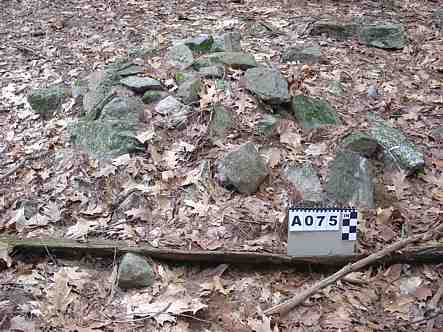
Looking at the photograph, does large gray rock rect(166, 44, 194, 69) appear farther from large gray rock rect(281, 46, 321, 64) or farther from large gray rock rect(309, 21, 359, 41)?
large gray rock rect(309, 21, 359, 41)

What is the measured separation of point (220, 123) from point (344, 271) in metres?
1.97


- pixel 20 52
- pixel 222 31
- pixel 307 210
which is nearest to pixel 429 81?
pixel 222 31

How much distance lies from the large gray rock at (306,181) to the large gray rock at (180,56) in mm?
2160

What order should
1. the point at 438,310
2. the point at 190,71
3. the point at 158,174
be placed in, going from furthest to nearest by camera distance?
1. the point at 190,71
2. the point at 158,174
3. the point at 438,310

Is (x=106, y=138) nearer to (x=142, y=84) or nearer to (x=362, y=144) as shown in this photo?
(x=142, y=84)

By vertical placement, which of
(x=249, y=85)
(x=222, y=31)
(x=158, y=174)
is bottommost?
(x=158, y=174)

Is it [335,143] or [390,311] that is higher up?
[335,143]

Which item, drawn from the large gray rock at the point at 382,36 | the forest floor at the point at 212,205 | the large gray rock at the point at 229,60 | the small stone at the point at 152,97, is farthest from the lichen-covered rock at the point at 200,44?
the large gray rock at the point at 382,36

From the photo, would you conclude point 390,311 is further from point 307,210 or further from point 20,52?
point 20,52

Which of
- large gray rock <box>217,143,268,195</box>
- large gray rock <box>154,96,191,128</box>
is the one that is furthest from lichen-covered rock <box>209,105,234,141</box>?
large gray rock <box>217,143,268,195</box>

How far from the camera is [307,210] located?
10.7ft

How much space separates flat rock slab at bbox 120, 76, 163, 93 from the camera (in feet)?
17.2

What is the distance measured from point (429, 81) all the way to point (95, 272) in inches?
184

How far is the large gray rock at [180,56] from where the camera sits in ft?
18.9
